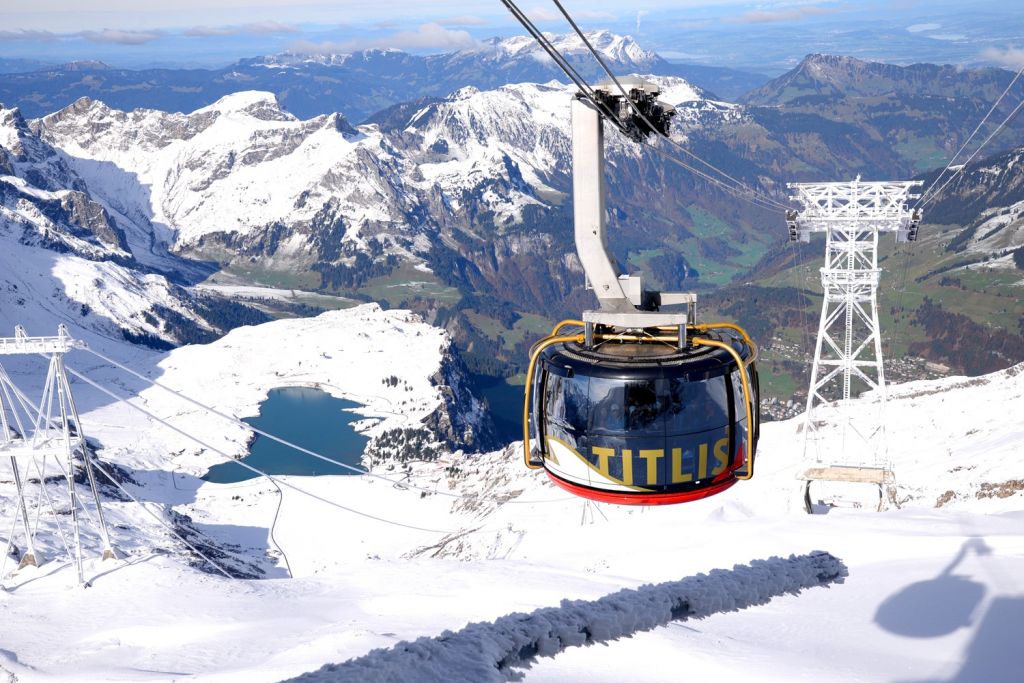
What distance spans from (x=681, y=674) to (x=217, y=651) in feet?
58.0

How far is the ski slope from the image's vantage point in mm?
21672

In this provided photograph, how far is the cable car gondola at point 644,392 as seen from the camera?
1402 centimetres

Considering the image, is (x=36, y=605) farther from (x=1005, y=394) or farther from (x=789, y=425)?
(x=1005, y=394)

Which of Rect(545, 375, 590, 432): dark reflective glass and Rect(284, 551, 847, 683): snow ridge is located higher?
Rect(545, 375, 590, 432): dark reflective glass

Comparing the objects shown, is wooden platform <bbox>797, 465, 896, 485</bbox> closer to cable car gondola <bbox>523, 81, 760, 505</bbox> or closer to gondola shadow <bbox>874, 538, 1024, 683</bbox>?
gondola shadow <bbox>874, 538, 1024, 683</bbox>

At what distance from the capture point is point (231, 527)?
106312 millimetres

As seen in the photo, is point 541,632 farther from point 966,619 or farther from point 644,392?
point 966,619

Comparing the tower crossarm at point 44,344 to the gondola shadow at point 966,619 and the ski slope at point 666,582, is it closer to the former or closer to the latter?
the ski slope at point 666,582

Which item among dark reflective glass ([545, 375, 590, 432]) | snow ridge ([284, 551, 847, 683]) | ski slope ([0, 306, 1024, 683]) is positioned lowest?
ski slope ([0, 306, 1024, 683])

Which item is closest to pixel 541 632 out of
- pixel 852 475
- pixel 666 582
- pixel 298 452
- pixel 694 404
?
pixel 694 404

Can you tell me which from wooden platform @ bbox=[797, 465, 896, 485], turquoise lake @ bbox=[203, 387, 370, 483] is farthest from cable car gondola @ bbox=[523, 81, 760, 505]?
turquoise lake @ bbox=[203, 387, 370, 483]

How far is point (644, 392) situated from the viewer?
14.1 m

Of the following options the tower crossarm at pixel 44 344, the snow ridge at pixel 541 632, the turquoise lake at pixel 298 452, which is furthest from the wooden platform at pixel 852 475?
the turquoise lake at pixel 298 452

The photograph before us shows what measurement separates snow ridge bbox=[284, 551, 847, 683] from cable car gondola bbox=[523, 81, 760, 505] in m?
1.91
